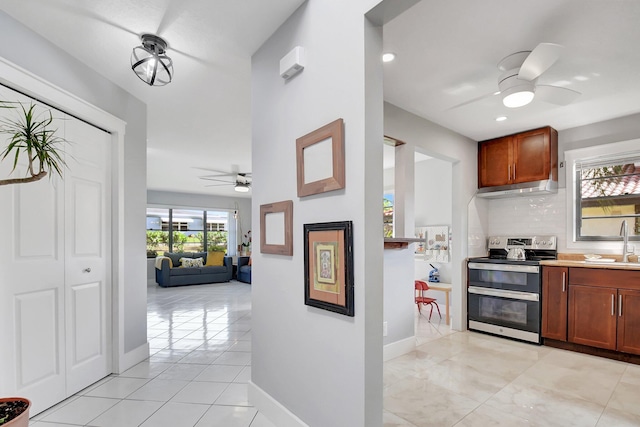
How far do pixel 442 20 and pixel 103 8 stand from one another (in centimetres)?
209

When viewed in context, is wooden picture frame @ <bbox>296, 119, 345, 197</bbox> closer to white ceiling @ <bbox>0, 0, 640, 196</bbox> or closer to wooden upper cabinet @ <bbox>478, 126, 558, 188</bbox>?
white ceiling @ <bbox>0, 0, 640, 196</bbox>

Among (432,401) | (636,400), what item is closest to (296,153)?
(432,401)

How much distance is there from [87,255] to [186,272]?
5.81 meters

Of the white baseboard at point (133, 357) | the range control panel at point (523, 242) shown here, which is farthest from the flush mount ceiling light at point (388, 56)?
the white baseboard at point (133, 357)

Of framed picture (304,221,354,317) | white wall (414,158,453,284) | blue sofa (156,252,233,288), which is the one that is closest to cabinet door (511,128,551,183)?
white wall (414,158,453,284)

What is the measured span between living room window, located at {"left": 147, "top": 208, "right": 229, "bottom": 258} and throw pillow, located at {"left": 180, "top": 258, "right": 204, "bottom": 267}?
0.91m

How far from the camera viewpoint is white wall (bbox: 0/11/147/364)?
8.02 ft

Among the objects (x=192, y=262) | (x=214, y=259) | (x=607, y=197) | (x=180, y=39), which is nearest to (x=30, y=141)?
(x=180, y=39)

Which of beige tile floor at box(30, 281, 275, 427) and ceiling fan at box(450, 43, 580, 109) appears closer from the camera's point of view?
beige tile floor at box(30, 281, 275, 427)

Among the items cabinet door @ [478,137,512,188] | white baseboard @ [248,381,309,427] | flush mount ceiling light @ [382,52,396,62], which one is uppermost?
flush mount ceiling light @ [382,52,396,62]

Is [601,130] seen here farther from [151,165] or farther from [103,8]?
[151,165]

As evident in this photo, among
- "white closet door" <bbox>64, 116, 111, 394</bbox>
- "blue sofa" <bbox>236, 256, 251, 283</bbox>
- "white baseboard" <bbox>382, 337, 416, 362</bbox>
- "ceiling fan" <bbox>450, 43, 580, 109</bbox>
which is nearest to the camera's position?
"ceiling fan" <bbox>450, 43, 580, 109</bbox>

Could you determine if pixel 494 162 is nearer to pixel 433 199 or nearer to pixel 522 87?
pixel 433 199

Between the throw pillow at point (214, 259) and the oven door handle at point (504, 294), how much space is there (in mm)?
6725
